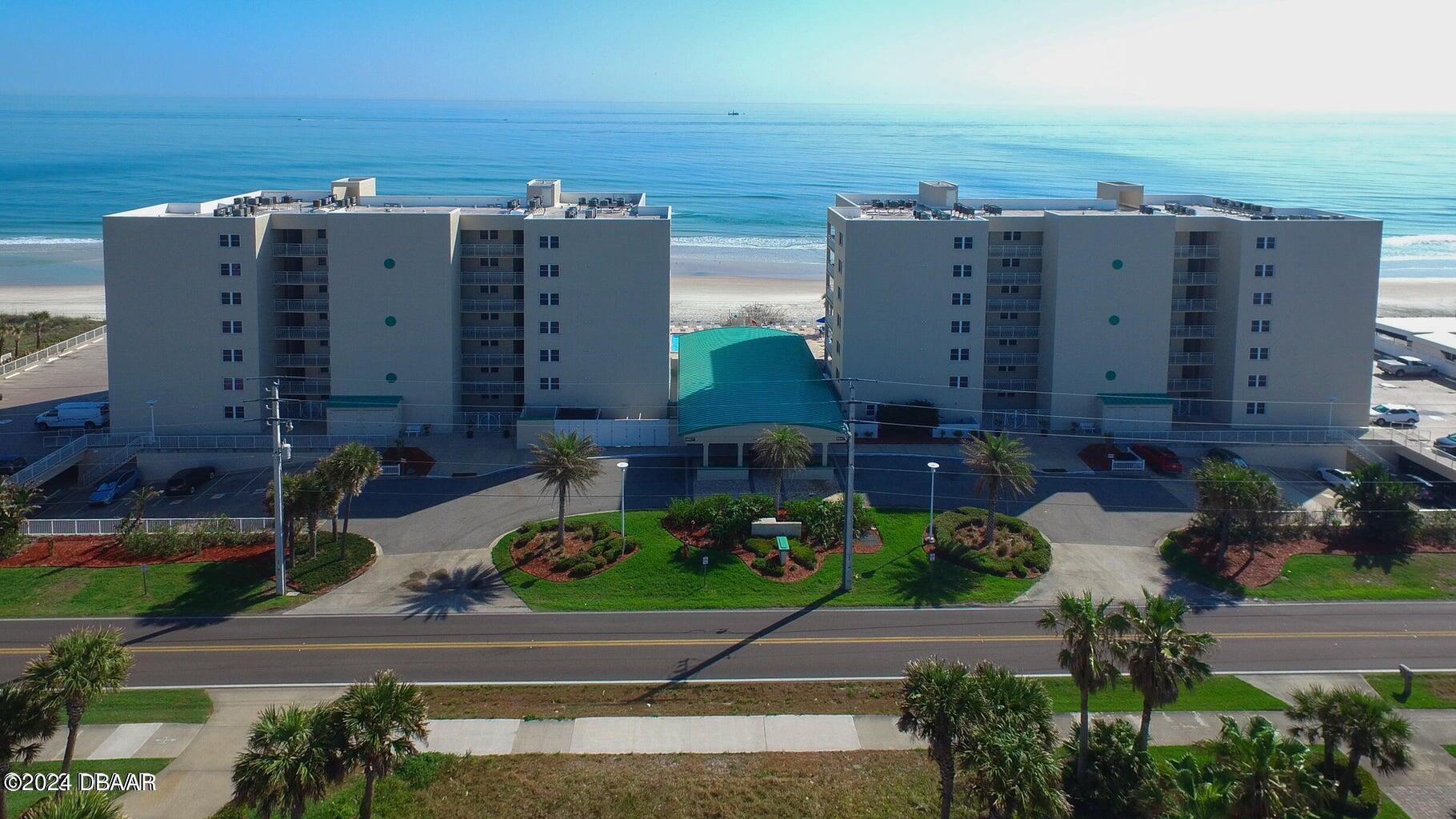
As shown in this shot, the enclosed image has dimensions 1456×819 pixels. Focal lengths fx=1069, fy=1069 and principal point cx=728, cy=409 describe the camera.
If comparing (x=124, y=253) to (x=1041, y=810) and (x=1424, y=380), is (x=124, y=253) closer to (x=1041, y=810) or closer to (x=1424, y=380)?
(x=1041, y=810)

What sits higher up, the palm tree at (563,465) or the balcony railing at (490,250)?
the balcony railing at (490,250)

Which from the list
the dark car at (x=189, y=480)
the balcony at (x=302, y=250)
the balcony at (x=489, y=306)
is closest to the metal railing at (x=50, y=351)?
the balcony at (x=302, y=250)

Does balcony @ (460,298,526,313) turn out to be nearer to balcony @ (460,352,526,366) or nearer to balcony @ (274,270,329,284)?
balcony @ (460,352,526,366)

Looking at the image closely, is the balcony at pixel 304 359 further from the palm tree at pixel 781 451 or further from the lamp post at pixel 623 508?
the palm tree at pixel 781 451

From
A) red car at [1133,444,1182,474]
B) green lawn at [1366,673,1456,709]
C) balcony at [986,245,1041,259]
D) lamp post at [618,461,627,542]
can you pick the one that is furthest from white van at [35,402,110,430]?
green lawn at [1366,673,1456,709]

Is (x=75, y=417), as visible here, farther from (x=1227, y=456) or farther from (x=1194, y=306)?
(x=1194, y=306)

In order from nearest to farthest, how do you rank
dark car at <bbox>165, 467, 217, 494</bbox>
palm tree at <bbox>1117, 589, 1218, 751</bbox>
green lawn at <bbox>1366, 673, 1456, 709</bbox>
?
palm tree at <bbox>1117, 589, 1218, 751</bbox>
green lawn at <bbox>1366, 673, 1456, 709</bbox>
dark car at <bbox>165, 467, 217, 494</bbox>

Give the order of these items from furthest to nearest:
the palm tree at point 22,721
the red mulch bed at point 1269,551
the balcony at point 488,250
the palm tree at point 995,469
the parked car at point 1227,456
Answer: the balcony at point 488,250 → the parked car at point 1227,456 → the palm tree at point 995,469 → the red mulch bed at point 1269,551 → the palm tree at point 22,721
